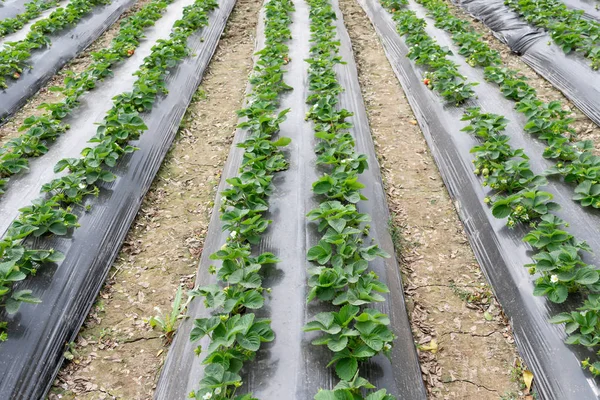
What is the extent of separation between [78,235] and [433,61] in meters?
5.31

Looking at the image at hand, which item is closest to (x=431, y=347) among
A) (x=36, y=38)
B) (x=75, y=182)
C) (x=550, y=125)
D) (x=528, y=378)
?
(x=528, y=378)

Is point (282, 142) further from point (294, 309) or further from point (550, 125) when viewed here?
point (550, 125)

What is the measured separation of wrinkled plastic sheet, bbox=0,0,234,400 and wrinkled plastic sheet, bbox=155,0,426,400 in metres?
0.88

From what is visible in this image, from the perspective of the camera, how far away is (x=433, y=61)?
6.82m

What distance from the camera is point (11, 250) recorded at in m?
3.65

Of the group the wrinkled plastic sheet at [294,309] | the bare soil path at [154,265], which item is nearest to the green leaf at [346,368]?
the wrinkled plastic sheet at [294,309]

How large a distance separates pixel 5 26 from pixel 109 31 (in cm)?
182

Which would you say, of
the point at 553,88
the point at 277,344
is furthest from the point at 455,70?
the point at 277,344

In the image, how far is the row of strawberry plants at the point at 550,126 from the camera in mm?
4246

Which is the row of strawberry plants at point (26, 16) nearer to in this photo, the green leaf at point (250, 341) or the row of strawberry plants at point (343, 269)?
the row of strawberry plants at point (343, 269)

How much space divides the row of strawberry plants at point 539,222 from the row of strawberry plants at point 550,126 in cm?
27

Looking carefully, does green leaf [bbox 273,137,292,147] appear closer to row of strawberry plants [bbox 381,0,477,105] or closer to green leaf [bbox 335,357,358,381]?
row of strawberry plants [bbox 381,0,477,105]

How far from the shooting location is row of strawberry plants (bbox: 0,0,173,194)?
4.94 m

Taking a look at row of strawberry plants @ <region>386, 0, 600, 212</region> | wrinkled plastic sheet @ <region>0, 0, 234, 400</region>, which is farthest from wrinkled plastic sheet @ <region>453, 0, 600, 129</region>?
wrinkled plastic sheet @ <region>0, 0, 234, 400</region>
